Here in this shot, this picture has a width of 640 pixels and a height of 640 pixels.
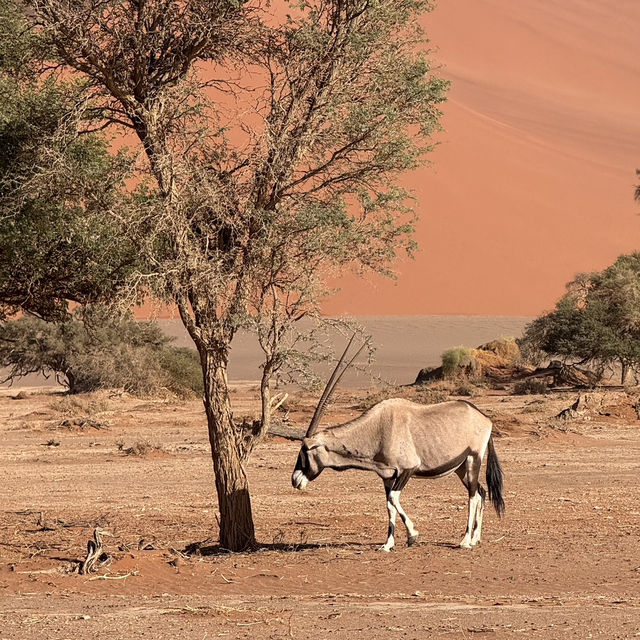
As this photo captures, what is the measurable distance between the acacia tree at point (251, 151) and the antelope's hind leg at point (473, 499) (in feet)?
6.97

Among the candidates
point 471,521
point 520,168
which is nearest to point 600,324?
point 471,521

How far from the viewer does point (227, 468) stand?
1203cm

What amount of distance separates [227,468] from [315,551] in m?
1.28

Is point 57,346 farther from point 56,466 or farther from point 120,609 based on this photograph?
point 120,609

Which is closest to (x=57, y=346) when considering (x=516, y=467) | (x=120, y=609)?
(x=516, y=467)

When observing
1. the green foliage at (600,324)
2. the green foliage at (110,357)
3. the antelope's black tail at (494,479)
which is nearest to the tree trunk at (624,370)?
the green foliage at (600,324)

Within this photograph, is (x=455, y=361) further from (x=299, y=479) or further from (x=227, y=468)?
(x=299, y=479)

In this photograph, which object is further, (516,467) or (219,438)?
(516,467)

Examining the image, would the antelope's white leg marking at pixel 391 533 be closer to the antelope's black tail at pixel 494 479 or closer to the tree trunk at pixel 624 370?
the antelope's black tail at pixel 494 479

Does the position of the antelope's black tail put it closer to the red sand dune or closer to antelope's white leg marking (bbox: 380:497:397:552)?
antelope's white leg marking (bbox: 380:497:397:552)

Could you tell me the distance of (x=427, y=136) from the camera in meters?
12.5

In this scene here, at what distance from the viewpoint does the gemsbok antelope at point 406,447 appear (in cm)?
1148

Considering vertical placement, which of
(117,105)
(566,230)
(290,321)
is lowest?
(290,321)

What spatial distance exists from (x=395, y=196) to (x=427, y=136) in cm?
104
